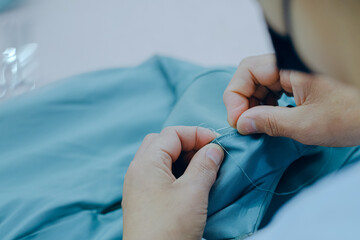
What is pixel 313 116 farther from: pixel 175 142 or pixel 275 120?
pixel 175 142

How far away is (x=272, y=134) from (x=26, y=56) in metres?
1.07

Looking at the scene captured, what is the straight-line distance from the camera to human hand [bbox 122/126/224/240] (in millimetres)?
527

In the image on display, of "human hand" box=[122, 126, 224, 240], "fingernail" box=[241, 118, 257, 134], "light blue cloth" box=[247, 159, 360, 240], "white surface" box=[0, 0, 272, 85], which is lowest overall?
"light blue cloth" box=[247, 159, 360, 240]

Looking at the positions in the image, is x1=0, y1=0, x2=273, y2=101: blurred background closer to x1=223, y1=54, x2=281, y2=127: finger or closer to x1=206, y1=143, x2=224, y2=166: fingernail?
x1=223, y1=54, x2=281, y2=127: finger

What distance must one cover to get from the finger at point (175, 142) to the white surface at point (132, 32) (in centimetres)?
64

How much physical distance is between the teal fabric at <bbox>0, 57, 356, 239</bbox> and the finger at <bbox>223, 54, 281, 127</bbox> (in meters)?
0.05

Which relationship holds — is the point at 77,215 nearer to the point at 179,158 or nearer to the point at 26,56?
the point at 179,158

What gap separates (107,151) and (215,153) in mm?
330

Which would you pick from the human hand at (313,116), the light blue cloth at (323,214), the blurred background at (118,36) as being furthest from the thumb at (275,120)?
the blurred background at (118,36)

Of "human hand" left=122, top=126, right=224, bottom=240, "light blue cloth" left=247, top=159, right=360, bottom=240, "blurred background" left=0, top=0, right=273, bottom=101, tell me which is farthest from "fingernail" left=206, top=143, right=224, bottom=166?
"blurred background" left=0, top=0, right=273, bottom=101

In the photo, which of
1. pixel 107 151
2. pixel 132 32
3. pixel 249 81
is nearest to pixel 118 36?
pixel 132 32

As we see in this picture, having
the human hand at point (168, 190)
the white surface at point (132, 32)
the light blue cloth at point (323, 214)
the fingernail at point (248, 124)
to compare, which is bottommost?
the light blue cloth at point (323, 214)

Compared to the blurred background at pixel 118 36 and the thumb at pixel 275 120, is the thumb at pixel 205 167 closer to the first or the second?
the thumb at pixel 275 120

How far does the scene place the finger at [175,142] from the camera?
0.61 metres
